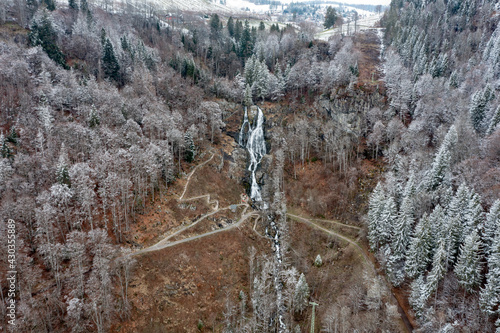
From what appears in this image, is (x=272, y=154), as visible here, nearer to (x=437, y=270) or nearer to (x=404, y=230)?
(x=404, y=230)

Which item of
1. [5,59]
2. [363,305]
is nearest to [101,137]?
[5,59]

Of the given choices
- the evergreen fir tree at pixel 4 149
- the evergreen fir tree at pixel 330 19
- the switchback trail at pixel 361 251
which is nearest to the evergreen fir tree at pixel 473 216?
the switchback trail at pixel 361 251

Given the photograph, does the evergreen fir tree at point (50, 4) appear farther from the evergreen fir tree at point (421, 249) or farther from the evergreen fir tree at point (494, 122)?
the evergreen fir tree at point (494, 122)

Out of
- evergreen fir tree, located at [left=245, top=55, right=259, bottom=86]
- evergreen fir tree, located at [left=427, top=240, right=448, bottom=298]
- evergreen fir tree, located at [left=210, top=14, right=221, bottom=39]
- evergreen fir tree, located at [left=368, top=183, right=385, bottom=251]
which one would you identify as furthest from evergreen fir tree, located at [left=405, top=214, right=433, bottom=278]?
evergreen fir tree, located at [left=210, top=14, right=221, bottom=39]

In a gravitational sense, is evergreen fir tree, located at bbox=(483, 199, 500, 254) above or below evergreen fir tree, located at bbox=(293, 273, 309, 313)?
above

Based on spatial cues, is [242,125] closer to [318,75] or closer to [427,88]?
[318,75]

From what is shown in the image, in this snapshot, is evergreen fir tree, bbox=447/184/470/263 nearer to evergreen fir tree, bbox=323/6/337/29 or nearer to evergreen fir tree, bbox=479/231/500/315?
evergreen fir tree, bbox=479/231/500/315
